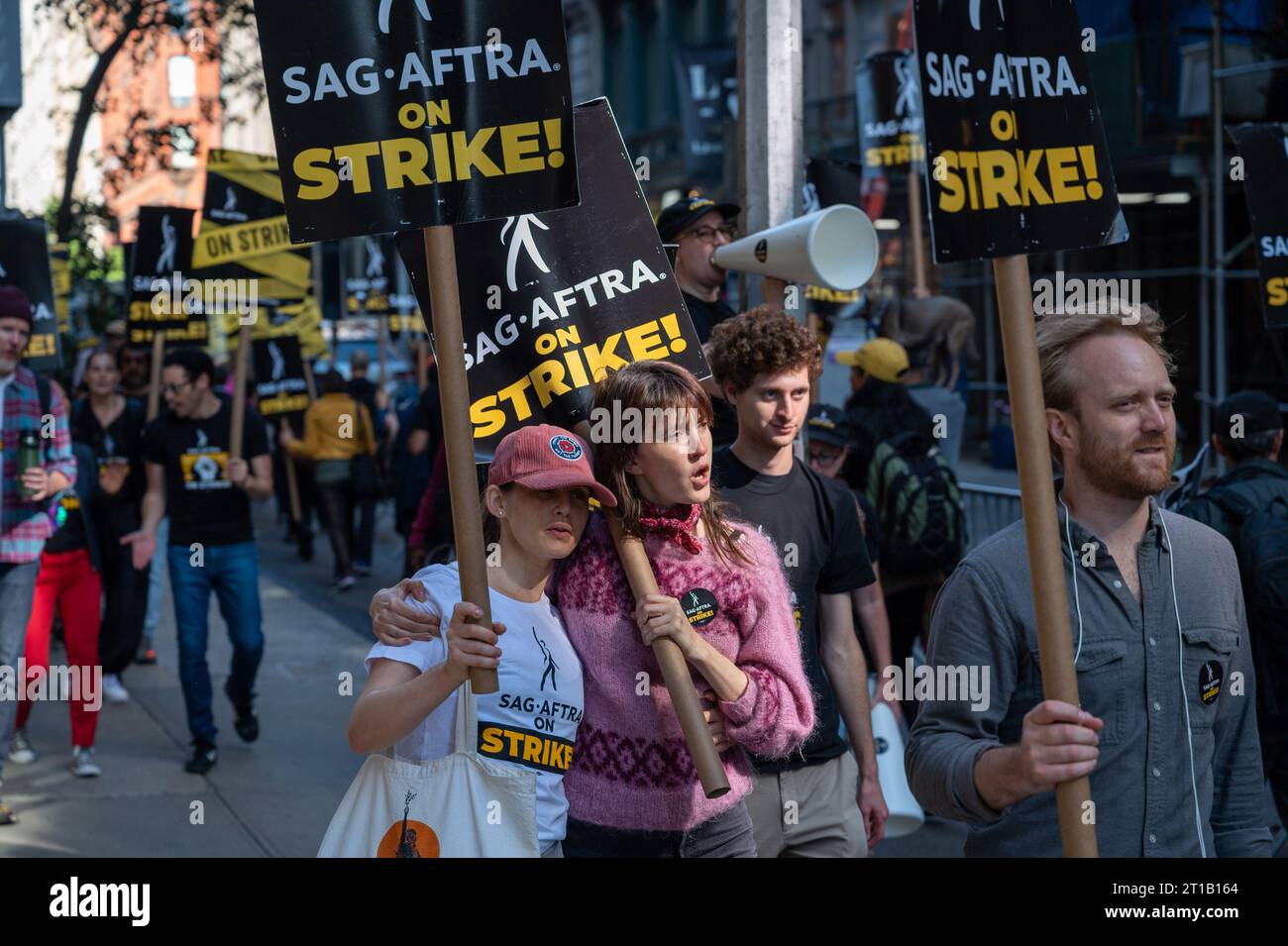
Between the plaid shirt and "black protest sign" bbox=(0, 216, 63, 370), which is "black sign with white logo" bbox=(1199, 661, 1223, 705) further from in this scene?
"black protest sign" bbox=(0, 216, 63, 370)

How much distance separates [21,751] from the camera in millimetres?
8461

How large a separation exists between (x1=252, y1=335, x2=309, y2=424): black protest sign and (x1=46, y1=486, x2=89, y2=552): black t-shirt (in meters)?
6.48

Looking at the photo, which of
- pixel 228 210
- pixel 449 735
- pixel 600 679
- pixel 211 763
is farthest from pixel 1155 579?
pixel 228 210

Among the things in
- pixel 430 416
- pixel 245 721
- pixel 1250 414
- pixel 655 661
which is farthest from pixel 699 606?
pixel 430 416

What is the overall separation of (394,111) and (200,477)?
5405mm

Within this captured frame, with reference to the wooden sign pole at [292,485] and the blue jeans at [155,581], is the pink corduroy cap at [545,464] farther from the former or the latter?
the wooden sign pole at [292,485]

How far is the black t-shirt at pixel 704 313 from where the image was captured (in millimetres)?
5785

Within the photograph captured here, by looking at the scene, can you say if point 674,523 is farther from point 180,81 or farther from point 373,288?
point 373,288

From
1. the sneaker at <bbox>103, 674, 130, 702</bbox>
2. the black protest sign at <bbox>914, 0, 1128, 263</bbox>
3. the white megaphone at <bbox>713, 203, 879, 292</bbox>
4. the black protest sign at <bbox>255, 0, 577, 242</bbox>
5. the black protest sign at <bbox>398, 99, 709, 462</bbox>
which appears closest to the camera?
the black protest sign at <bbox>914, 0, 1128, 263</bbox>

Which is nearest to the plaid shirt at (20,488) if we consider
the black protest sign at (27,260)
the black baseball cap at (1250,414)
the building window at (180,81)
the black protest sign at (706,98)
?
the black protest sign at (27,260)

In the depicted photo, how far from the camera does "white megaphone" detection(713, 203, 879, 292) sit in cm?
514

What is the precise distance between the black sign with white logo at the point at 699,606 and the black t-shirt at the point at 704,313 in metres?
2.07

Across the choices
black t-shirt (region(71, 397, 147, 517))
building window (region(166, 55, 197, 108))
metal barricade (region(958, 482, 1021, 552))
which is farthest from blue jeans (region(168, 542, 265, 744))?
building window (region(166, 55, 197, 108))
